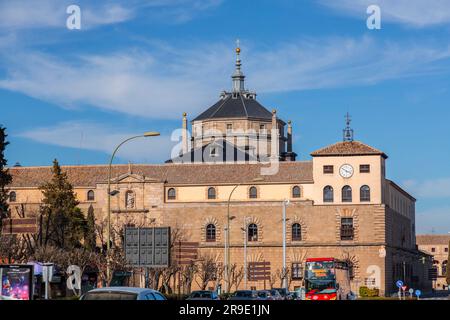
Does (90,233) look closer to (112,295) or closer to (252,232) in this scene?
(252,232)

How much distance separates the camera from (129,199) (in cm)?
10950

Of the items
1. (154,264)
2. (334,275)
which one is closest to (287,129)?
(334,275)

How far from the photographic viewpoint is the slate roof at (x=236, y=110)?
13888 centimetres

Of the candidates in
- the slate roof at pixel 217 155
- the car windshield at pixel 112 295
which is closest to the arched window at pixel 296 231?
the slate roof at pixel 217 155

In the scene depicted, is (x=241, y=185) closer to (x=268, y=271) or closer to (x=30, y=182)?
(x=268, y=271)

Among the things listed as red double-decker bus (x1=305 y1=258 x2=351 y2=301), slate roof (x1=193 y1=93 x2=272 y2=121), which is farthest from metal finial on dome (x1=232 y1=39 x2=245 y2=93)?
red double-decker bus (x1=305 y1=258 x2=351 y2=301)

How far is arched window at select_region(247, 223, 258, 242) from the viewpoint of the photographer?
106 m

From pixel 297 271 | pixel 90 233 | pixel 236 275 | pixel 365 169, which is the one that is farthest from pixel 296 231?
pixel 90 233

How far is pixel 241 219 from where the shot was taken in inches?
4183

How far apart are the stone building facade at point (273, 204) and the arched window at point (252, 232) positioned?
0.35ft

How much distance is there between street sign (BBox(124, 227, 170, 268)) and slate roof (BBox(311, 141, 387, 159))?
59456 mm

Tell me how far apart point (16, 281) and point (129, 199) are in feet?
252

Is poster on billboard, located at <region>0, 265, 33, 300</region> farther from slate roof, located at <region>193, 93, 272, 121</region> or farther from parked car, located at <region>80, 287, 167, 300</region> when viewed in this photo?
slate roof, located at <region>193, 93, 272, 121</region>
